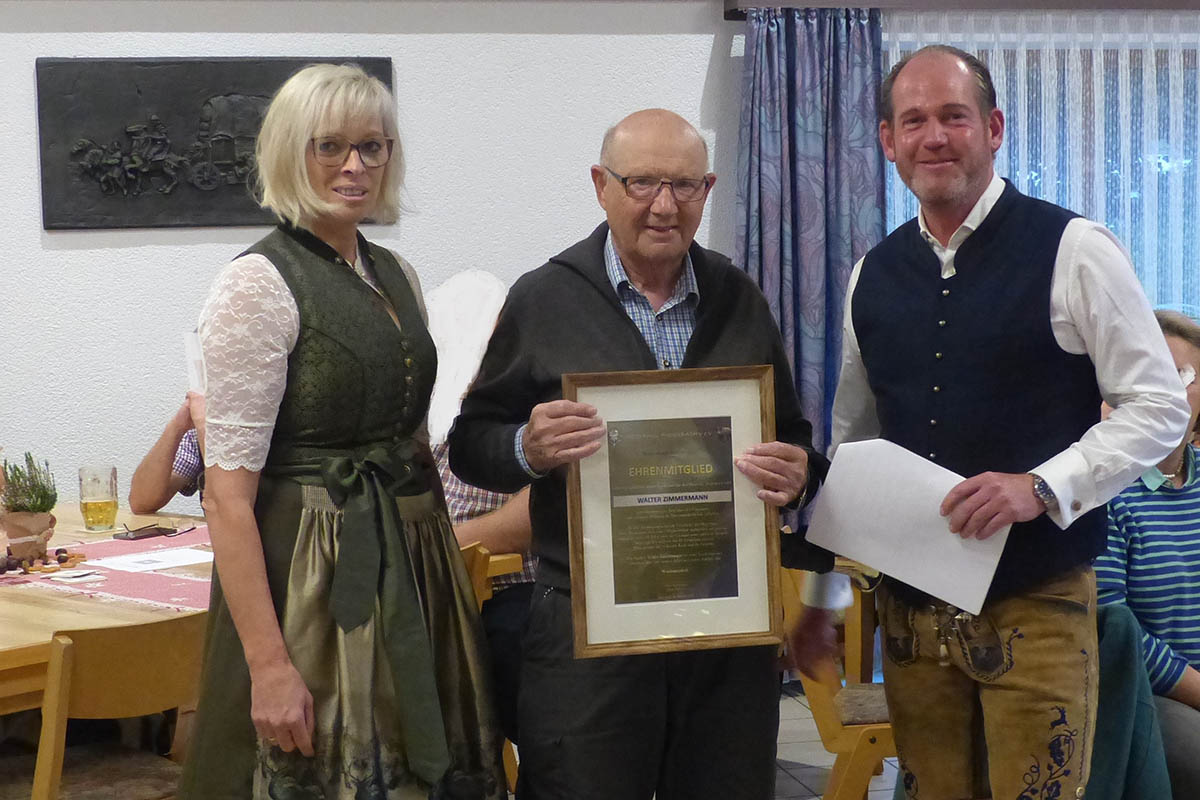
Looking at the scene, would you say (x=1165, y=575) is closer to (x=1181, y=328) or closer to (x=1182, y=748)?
(x=1182, y=748)

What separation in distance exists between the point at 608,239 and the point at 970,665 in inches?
35.5

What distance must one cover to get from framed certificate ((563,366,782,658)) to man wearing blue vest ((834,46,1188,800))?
317 mm

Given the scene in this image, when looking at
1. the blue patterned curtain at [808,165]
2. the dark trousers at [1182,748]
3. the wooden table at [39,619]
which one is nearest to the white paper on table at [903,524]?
the dark trousers at [1182,748]

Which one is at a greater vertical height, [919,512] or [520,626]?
[919,512]

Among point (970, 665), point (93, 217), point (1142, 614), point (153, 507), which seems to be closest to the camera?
point (970, 665)

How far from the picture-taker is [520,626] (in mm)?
2701

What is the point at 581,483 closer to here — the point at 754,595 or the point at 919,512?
the point at 754,595

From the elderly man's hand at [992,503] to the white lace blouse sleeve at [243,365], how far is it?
3.36ft

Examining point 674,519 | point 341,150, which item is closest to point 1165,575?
point 674,519

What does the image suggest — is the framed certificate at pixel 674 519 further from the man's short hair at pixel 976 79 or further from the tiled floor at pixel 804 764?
the tiled floor at pixel 804 764

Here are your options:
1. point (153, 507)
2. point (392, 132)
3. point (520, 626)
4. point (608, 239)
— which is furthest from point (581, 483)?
point (153, 507)

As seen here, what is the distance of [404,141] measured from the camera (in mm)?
4695

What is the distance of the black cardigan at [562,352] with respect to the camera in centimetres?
193

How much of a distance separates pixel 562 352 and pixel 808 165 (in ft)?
9.82
